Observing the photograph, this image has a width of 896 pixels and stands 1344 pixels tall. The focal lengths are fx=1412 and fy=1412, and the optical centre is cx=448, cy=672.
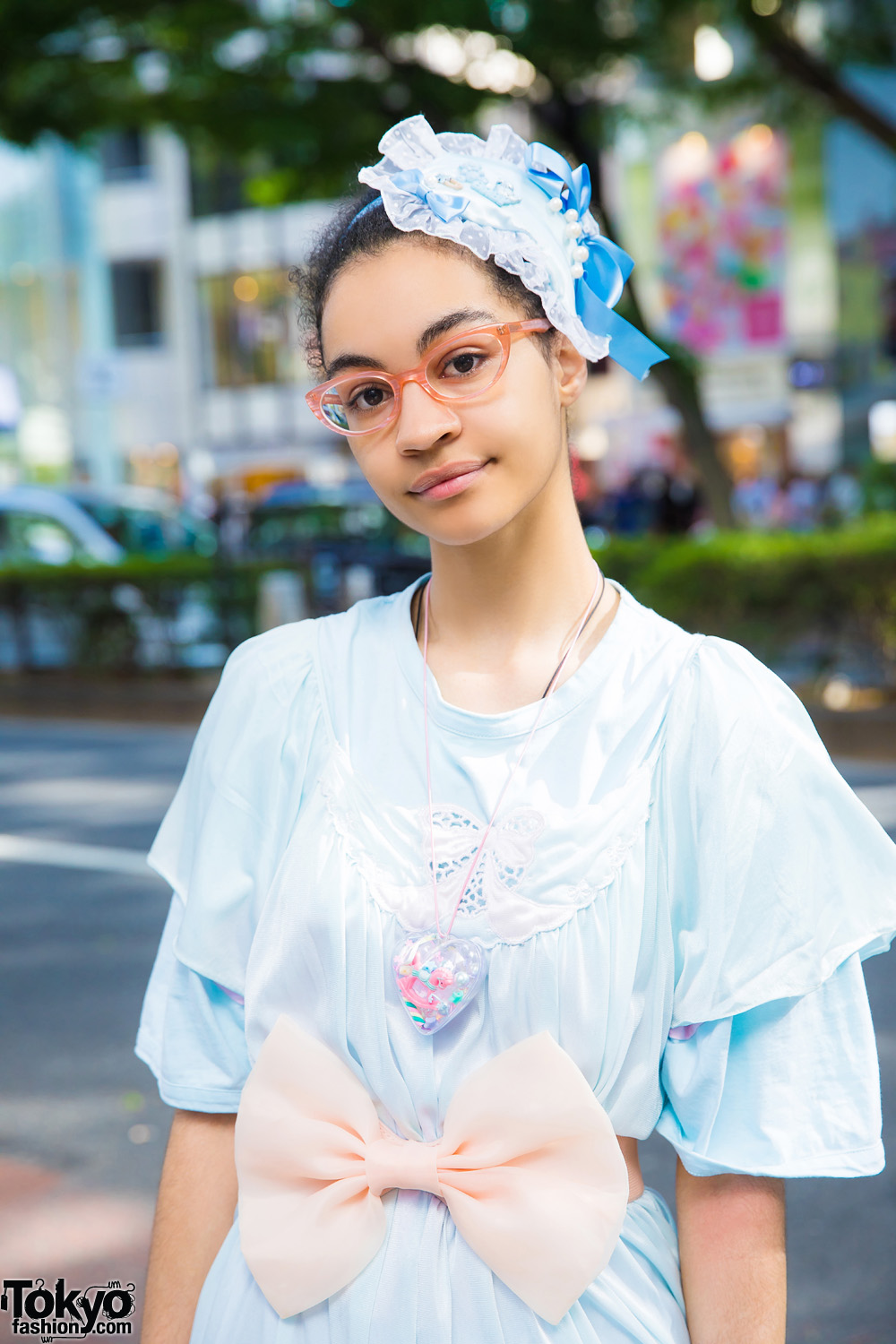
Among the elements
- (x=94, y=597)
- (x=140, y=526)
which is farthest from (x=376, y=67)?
(x=140, y=526)

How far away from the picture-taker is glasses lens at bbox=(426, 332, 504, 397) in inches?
54.1

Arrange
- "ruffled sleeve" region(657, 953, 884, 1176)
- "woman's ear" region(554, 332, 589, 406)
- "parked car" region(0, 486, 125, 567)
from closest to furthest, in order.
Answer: "ruffled sleeve" region(657, 953, 884, 1176) < "woman's ear" region(554, 332, 589, 406) < "parked car" region(0, 486, 125, 567)

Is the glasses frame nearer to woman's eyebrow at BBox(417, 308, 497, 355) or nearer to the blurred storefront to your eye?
woman's eyebrow at BBox(417, 308, 497, 355)

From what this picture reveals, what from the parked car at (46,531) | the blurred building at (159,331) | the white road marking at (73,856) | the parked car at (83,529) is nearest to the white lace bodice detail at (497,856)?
the white road marking at (73,856)

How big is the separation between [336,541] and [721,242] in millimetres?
7333

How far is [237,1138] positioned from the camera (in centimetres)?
141

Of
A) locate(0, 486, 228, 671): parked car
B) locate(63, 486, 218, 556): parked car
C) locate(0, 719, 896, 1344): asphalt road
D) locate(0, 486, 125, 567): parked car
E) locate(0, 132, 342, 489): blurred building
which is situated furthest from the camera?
locate(0, 132, 342, 489): blurred building

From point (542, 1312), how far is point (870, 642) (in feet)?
27.5

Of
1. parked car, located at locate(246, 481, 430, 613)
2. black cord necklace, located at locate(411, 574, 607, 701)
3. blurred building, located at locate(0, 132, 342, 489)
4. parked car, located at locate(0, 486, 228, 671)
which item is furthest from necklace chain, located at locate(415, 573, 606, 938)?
blurred building, located at locate(0, 132, 342, 489)

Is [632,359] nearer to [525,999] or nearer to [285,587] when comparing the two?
[525,999]

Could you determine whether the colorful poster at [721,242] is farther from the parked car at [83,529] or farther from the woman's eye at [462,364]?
the woman's eye at [462,364]

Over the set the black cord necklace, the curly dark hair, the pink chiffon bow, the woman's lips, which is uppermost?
the curly dark hair

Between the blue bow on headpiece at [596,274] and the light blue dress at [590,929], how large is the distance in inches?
13.1

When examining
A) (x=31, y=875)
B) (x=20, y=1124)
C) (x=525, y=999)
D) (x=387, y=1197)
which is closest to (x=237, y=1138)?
(x=387, y=1197)
